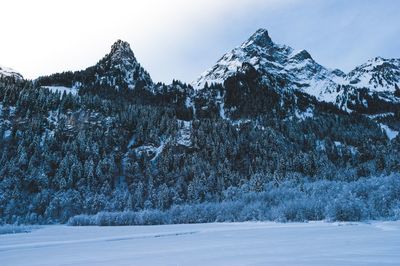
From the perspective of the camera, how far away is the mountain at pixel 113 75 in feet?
534

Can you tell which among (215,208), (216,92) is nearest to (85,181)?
(215,208)

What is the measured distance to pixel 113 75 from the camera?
17462 cm

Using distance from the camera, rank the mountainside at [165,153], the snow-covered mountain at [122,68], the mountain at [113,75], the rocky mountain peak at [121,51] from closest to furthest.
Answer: the mountainside at [165,153]
the mountain at [113,75]
the snow-covered mountain at [122,68]
the rocky mountain peak at [121,51]

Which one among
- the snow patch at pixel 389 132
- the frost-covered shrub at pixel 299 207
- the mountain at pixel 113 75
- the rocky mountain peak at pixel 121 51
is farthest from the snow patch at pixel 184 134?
the snow patch at pixel 389 132

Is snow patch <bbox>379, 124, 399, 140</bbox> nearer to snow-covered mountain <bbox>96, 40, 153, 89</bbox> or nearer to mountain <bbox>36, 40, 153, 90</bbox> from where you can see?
mountain <bbox>36, 40, 153, 90</bbox>

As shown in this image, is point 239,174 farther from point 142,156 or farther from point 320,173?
point 142,156

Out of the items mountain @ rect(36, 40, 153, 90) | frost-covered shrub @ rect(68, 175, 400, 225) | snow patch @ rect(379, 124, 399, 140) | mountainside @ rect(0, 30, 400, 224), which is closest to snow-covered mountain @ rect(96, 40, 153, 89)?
mountain @ rect(36, 40, 153, 90)

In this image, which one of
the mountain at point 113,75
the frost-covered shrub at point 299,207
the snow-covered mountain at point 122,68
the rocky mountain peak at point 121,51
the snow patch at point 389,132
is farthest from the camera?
the rocky mountain peak at point 121,51

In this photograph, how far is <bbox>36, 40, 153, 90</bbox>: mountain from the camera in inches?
6403

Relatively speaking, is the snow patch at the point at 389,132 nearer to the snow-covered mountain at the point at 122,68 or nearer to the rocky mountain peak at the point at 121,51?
the snow-covered mountain at the point at 122,68

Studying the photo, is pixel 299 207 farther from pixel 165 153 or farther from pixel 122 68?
pixel 122 68

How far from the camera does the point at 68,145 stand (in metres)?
104

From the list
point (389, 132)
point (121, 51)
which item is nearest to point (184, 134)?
point (121, 51)

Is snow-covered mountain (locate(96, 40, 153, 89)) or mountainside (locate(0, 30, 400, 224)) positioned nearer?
mountainside (locate(0, 30, 400, 224))
